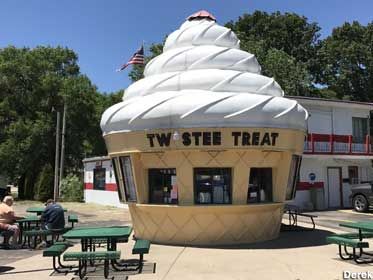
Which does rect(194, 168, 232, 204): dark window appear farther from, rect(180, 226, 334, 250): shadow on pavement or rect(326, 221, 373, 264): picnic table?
rect(326, 221, 373, 264): picnic table

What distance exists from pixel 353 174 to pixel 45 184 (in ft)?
79.5

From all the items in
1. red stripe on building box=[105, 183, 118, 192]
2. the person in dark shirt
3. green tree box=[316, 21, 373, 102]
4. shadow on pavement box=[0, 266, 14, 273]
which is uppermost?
green tree box=[316, 21, 373, 102]

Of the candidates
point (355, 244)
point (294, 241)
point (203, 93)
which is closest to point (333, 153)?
point (294, 241)

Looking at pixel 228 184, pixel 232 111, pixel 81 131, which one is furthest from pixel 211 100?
pixel 81 131

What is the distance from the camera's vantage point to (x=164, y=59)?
15.3 metres

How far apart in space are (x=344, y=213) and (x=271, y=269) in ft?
49.9

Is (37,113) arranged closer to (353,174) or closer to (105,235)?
(353,174)

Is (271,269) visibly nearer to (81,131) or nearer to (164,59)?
(164,59)

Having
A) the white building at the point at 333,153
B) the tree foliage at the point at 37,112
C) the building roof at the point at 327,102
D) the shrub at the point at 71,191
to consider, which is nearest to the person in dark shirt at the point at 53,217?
the building roof at the point at 327,102

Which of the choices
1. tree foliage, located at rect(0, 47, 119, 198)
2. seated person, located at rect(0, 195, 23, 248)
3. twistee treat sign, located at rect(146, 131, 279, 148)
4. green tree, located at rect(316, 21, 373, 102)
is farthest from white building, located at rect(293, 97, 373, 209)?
tree foliage, located at rect(0, 47, 119, 198)

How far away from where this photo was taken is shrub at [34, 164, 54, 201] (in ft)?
131

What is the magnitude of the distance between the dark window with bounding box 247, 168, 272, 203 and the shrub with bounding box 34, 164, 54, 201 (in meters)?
28.9

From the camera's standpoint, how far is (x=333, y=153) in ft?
88.9

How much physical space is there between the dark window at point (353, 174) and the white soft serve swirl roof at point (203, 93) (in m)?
15.4
